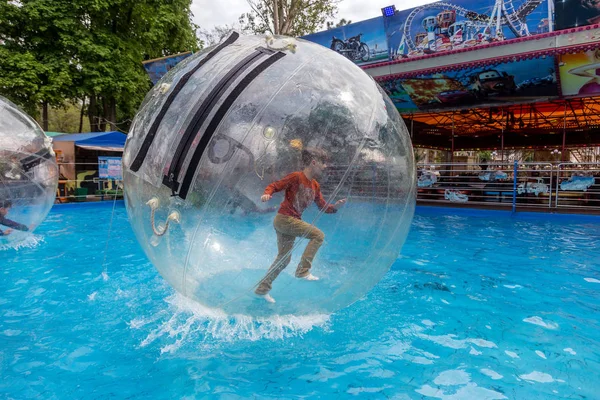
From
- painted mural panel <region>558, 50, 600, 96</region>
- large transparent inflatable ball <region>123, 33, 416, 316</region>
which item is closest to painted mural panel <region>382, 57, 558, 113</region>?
painted mural panel <region>558, 50, 600, 96</region>

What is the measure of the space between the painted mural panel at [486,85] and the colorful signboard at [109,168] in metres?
10.5

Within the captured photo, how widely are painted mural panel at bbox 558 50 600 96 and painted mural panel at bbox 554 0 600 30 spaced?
81cm

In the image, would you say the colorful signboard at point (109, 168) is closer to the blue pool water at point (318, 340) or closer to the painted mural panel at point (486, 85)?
the blue pool water at point (318, 340)

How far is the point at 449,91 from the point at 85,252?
11.6m

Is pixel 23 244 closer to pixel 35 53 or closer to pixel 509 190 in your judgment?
pixel 509 190

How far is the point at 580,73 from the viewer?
11.4 meters

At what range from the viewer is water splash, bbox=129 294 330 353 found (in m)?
3.65

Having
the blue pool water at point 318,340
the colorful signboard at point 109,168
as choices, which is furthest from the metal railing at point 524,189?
the colorful signboard at point 109,168

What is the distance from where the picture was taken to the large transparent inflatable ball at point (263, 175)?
291 centimetres

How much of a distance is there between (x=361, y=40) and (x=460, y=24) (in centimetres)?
356

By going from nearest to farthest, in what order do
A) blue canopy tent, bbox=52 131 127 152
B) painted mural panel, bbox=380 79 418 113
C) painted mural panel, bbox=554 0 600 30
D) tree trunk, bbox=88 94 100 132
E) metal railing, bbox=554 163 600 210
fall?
painted mural panel, bbox=554 0 600 30 → metal railing, bbox=554 163 600 210 → painted mural panel, bbox=380 79 418 113 → blue canopy tent, bbox=52 131 127 152 → tree trunk, bbox=88 94 100 132

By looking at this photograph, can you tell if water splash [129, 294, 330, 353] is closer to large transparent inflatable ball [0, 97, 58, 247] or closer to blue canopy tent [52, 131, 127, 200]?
large transparent inflatable ball [0, 97, 58, 247]

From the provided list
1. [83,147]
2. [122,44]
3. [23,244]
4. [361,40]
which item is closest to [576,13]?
[361,40]

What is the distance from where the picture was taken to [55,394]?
2951mm
